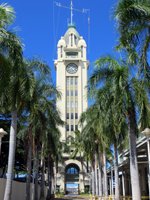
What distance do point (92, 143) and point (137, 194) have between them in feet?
84.0

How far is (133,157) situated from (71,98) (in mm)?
88166

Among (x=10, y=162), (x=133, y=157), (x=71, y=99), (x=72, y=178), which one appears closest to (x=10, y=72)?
(x=10, y=162)

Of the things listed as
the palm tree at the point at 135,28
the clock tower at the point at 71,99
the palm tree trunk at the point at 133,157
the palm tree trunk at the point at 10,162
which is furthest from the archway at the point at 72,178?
the palm tree at the point at 135,28

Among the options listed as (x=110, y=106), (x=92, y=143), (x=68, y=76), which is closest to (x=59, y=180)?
(x=68, y=76)

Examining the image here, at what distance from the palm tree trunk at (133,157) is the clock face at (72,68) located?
91.8 metres

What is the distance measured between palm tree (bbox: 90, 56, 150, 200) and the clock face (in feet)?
297

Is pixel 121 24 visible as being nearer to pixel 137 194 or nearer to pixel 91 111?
pixel 137 194

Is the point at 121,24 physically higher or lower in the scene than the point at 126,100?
higher

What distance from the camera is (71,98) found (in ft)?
356

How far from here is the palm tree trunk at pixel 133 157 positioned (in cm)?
2011

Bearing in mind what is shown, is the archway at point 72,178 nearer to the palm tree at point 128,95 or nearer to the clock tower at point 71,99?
the clock tower at point 71,99

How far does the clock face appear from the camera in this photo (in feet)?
368

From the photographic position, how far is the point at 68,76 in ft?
366

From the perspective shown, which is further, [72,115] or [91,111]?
[72,115]
